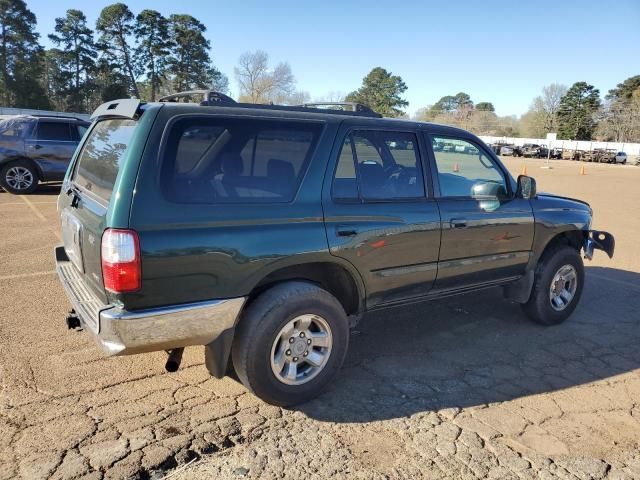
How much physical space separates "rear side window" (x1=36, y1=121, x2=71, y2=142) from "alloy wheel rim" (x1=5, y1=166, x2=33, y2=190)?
0.87 metres

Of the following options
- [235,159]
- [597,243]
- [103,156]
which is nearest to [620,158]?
[597,243]

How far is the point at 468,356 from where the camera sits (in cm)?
414

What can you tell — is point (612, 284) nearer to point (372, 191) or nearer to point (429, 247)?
point (429, 247)

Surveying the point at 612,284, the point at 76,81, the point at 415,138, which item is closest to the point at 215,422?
the point at 415,138

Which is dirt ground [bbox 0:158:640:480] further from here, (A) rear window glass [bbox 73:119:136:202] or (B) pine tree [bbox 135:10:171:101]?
(B) pine tree [bbox 135:10:171:101]

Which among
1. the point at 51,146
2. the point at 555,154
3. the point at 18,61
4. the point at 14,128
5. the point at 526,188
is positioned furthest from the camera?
the point at 555,154

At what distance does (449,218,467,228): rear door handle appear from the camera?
3.90m

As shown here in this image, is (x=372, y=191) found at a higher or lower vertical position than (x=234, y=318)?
higher

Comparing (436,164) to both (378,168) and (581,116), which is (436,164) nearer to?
(378,168)

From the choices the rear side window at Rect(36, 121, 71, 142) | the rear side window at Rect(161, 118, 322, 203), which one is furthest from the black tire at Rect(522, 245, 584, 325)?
the rear side window at Rect(36, 121, 71, 142)

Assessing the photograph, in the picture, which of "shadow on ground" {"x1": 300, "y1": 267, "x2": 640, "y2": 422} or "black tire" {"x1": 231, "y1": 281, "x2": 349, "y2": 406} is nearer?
"black tire" {"x1": 231, "y1": 281, "x2": 349, "y2": 406}

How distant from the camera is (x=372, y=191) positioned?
3.55m

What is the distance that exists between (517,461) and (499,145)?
2634 inches

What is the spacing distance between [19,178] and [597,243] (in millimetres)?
11792
